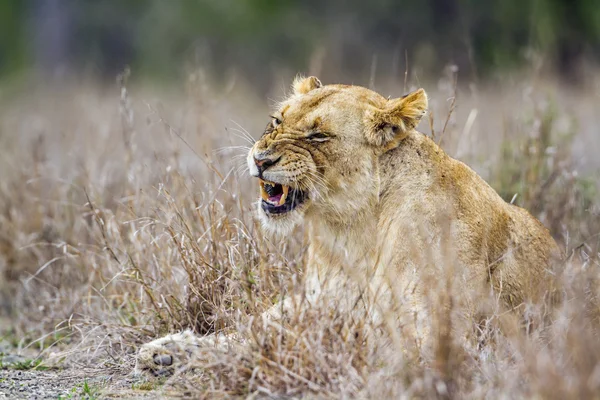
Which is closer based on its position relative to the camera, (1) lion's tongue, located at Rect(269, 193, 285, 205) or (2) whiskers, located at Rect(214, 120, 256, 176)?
(1) lion's tongue, located at Rect(269, 193, 285, 205)

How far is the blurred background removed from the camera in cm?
Answer: 2002

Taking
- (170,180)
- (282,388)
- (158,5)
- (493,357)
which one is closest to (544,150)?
(170,180)

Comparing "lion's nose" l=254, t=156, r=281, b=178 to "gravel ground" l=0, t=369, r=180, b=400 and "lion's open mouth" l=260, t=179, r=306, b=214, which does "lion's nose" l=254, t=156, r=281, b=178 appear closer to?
"lion's open mouth" l=260, t=179, r=306, b=214

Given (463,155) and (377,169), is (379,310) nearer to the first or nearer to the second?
(377,169)

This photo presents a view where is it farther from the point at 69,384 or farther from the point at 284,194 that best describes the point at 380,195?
the point at 69,384

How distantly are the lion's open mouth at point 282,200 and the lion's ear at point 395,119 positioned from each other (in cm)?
41

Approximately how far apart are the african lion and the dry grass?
185mm

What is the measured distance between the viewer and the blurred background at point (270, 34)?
20016mm

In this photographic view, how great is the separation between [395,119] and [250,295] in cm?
100

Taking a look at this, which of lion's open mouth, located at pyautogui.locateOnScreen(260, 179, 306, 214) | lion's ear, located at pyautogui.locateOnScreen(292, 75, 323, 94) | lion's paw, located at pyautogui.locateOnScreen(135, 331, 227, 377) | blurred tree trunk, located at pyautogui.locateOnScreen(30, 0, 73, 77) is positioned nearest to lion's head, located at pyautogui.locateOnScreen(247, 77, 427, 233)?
lion's open mouth, located at pyautogui.locateOnScreen(260, 179, 306, 214)

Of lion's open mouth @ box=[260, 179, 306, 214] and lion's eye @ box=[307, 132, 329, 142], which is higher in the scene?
lion's eye @ box=[307, 132, 329, 142]

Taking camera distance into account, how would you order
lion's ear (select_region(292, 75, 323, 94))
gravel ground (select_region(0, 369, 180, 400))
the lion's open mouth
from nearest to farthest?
gravel ground (select_region(0, 369, 180, 400)), the lion's open mouth, lion's ear (select_region(292, 75, 323, 94))

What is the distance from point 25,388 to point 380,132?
1.91m

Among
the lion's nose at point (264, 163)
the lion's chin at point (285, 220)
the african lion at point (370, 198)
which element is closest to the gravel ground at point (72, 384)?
the african lion at point (370, 198)
